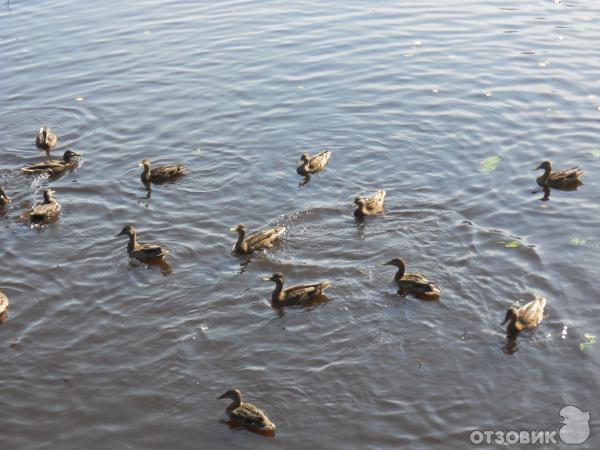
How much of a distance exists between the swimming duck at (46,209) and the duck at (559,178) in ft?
36.4

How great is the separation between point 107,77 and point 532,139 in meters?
13.8

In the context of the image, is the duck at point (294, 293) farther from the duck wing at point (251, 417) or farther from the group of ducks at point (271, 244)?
the duck wing at point (251, 417)

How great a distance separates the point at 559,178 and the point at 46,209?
11.6 metres

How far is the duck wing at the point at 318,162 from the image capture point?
61.4ft

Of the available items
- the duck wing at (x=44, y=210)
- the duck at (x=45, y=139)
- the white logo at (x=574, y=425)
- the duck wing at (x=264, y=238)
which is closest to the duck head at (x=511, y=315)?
the white logo at (x=574, y=425)

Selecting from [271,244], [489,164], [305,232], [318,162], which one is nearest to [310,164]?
[318,162]

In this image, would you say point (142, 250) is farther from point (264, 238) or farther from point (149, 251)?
point (264, 238)

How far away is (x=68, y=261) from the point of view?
15.6 metres

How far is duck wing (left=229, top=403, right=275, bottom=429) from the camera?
1118 cm

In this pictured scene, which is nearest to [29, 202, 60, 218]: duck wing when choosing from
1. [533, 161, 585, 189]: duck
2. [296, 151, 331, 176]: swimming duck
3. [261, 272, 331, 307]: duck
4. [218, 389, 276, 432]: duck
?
[296, 151, 331, 176]: swimming duck

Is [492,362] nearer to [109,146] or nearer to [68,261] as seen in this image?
[68,261]

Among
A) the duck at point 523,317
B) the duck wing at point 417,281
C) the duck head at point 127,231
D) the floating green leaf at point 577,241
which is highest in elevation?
the duck head at point 127,231

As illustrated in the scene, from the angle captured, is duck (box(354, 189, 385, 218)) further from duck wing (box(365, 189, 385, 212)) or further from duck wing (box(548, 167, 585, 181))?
duck wing (box(548, 167, 585, 181))

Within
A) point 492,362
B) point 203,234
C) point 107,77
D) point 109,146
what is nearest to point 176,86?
point 107,77
